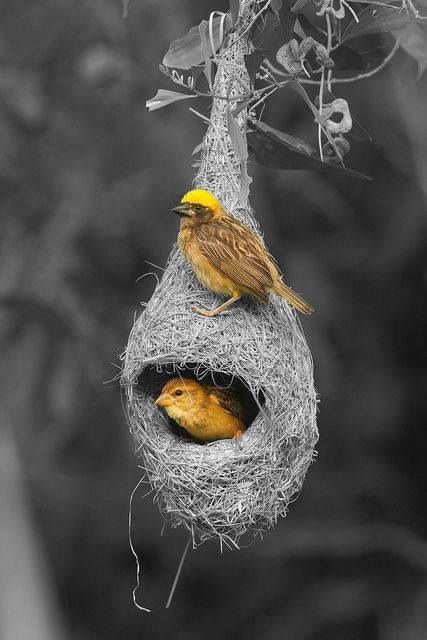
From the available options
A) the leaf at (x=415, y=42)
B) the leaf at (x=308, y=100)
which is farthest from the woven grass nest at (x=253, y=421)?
the leaf at (x=415, y=42)

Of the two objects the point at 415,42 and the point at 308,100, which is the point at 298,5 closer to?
the point at 308,100

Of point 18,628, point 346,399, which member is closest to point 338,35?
point 346,399

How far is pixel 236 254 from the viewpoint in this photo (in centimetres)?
333

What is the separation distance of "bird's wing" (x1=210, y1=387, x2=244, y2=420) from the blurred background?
1547mm

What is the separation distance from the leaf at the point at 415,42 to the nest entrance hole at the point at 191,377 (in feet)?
3.80

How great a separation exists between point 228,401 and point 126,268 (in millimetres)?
2019

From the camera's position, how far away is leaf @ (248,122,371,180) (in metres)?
3.46

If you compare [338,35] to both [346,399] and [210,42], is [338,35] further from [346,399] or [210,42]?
[346,399]

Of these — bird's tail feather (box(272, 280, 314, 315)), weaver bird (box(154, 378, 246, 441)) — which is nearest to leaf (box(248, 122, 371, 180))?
bird's tail feather (box(272, 280, 314, 315))

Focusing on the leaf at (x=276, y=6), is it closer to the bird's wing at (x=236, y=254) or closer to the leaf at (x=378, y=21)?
the leaf at (x=378, y=21)

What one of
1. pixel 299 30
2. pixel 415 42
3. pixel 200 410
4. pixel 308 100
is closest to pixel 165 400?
pixel 200 410

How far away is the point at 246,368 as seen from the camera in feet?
11.3

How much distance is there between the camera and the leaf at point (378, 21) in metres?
3.44

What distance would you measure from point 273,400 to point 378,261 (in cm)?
239
